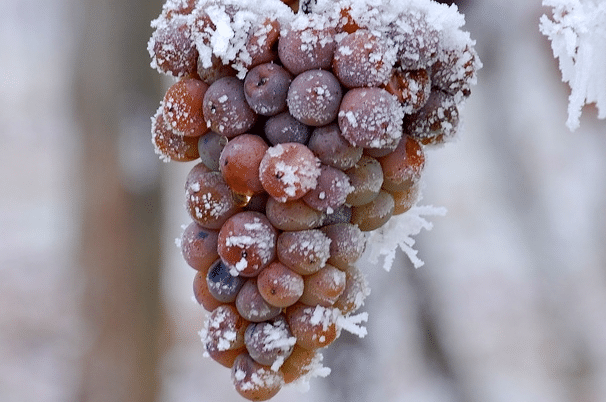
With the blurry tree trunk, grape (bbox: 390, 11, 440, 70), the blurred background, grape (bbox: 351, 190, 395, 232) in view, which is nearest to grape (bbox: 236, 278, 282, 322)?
grape (bbox: 351, 190, 395, 232)

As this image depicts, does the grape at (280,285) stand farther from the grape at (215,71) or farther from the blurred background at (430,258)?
the blurred background at (430,258)

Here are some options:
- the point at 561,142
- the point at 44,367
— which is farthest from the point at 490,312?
the point at 44,367

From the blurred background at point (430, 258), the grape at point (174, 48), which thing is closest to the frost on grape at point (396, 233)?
the grape at point (174, 48)

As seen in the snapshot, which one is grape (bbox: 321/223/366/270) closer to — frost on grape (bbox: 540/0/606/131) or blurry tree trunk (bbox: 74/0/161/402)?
frost on grape (bbox: 540/0/606/131)

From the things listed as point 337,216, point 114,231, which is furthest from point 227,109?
point 114,231

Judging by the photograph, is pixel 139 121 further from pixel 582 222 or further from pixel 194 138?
pixel 582 222

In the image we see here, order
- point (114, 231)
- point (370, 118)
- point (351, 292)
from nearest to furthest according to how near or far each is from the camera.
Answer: point (370, 118)
point (351, 292)
point (114, 231)

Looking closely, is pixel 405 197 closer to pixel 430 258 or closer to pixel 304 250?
pixel 304 250
